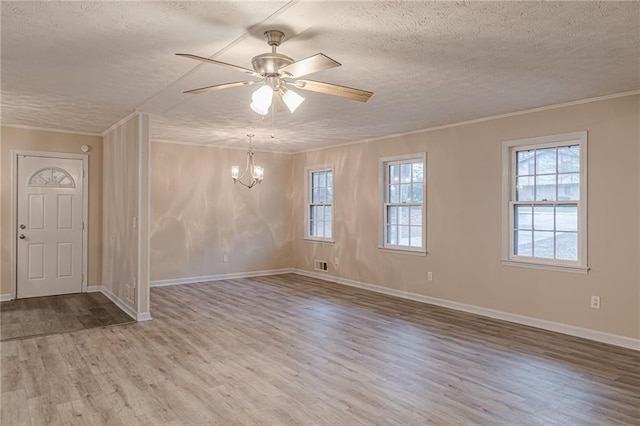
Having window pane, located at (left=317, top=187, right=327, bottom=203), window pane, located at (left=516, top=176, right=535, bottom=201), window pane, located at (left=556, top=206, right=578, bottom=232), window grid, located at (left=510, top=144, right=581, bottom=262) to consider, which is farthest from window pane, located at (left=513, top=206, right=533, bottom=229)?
window pane, located at (left=317, top=187, right=327, bottom=203)

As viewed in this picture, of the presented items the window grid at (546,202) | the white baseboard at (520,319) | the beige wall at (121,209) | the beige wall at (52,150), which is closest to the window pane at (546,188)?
the window grid at (546,202)

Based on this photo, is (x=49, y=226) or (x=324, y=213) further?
(x=324, y=213)

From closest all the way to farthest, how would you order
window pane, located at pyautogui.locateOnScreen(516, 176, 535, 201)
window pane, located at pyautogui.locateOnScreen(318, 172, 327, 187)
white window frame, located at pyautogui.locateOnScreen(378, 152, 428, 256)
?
window pane, located at pyautogui.locateOnScreen(516, 176, 535, 201)
white window frame, located at pyautogui.locateOnScreen(378, 152, 428, 256)
window pane, located at pyautogui.locateOnScreen(318, 172, 327, 187)

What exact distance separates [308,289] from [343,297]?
32.4 inches

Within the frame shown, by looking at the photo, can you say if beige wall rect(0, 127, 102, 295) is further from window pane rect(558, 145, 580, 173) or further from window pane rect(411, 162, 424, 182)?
window pane rect(558, 145, 580, 173)

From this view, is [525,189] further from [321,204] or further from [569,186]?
[321,204]

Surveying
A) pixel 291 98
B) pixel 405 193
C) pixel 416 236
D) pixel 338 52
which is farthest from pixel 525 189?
pixel 291 98

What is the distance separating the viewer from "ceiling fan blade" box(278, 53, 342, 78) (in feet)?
7.88

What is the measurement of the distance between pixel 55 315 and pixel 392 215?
188 inches

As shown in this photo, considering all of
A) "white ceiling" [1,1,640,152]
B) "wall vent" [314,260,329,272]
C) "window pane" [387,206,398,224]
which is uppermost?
"white ceiling" [1,1,640,152]

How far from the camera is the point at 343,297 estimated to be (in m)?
6.46

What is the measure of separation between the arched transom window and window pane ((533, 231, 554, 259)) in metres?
6.48

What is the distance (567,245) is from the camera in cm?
471

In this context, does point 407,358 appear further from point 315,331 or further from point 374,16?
point 374,16
